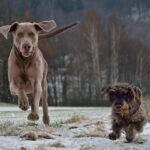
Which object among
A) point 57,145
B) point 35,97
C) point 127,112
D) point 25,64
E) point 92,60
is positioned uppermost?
point 92,60

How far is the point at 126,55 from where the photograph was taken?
69750 mm

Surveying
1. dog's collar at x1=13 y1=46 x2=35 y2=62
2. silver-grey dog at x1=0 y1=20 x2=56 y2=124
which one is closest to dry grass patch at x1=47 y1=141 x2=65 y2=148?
silver-grey dog at x1=0 y1=20 x2=56 y2=124

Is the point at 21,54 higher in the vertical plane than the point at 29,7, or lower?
lower

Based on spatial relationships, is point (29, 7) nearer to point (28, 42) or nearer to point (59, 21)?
point (59, 21)

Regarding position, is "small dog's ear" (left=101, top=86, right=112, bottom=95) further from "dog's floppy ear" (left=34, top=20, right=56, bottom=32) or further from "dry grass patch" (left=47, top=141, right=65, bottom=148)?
"dog's floppy ear" (left=34, top=20, right=56, bottom=32)

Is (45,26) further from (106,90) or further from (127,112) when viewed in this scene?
(127,112)

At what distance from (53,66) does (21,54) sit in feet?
190

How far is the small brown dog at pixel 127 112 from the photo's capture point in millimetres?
8664

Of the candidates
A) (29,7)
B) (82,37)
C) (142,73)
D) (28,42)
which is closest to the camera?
(28,42)

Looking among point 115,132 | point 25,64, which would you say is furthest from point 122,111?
point 25,64

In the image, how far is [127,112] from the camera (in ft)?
28.6

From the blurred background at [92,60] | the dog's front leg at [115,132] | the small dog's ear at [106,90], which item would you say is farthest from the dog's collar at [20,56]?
the blurred background at [92,60]

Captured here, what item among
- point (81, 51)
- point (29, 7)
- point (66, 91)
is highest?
point (29, 7)

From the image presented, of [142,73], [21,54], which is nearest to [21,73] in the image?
[21,54]
